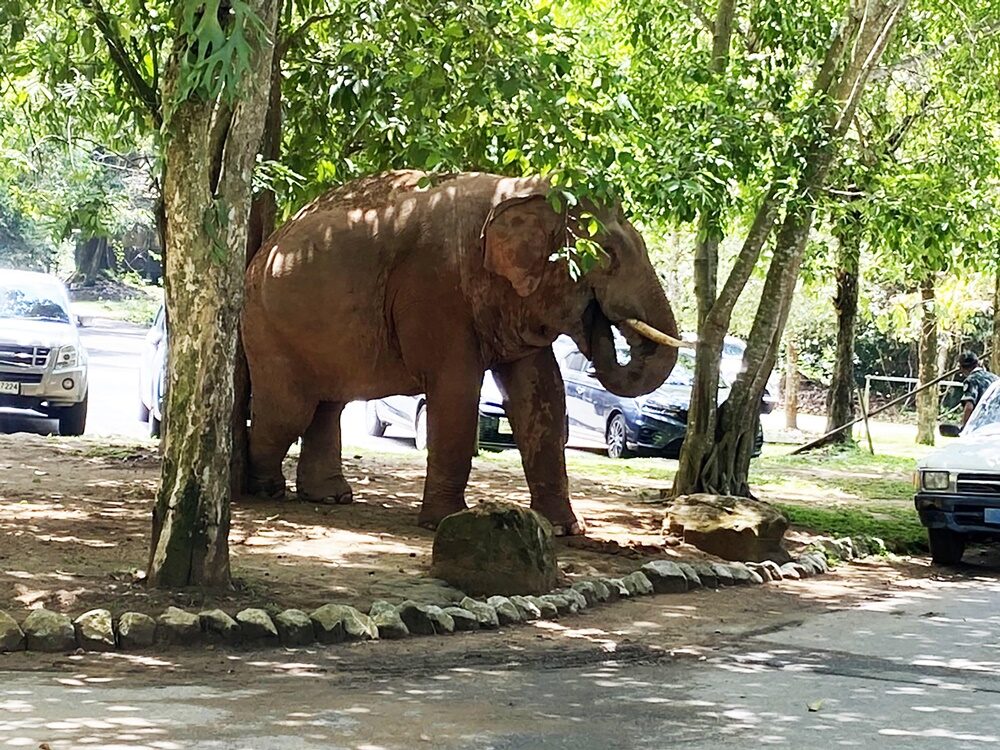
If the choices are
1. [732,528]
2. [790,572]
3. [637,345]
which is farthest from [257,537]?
[790,572]

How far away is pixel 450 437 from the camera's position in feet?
35.5

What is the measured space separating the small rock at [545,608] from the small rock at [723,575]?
7.20 feet

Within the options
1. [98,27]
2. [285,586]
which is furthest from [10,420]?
[285,586]

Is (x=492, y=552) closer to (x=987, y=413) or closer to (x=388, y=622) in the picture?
(x=388, y=622)

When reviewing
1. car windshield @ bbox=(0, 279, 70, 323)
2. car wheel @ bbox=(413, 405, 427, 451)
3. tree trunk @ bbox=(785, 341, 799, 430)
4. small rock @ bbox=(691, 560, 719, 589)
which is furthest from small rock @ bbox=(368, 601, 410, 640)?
tree trunk @ bbox=(785, 341, 799, 430)

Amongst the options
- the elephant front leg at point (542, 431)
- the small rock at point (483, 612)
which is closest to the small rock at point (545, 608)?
the small rock at point (483, 612)

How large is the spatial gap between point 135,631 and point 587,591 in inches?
127

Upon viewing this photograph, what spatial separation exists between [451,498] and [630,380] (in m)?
1.70

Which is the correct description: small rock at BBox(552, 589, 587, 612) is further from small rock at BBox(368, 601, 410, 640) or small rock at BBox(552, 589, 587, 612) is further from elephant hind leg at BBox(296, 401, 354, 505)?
elephant hind leg at BBox(296, 401, 354, 505)

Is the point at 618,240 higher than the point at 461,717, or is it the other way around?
the point at 618,240

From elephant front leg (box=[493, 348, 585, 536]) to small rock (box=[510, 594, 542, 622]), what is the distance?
101 inches

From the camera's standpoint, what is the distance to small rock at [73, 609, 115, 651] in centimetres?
706

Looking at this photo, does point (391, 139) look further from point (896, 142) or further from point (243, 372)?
point (896, 142)

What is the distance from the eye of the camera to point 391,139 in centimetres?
1250
